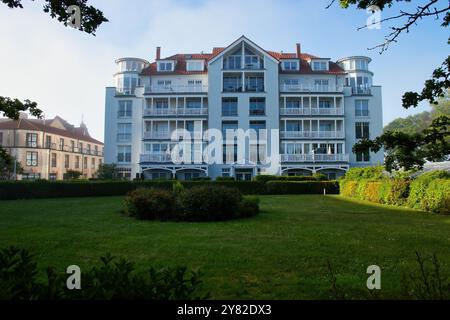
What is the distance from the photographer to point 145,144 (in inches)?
1923

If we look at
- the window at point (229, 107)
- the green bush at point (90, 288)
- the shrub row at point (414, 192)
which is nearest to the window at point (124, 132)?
the window at point (229, 107)

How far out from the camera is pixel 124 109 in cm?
5112

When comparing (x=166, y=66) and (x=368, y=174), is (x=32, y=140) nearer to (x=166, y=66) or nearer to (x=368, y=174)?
(x=166, y=66)

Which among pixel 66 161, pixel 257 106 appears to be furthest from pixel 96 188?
pixel 66 161

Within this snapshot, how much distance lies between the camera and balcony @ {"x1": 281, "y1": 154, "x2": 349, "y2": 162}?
152 ft

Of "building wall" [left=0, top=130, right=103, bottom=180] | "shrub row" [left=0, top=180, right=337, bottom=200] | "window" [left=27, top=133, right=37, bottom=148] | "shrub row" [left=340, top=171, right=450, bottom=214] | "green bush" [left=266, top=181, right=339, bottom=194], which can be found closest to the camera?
"shrub row" [left=340, top=171, right=450, bottom=214]

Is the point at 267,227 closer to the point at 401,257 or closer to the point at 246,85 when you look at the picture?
the point at 401,257

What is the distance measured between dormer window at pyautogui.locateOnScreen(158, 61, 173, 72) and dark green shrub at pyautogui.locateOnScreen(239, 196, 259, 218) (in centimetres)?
3875

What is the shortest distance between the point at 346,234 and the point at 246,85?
40.6 metres

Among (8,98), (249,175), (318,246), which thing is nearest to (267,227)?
(318,246)

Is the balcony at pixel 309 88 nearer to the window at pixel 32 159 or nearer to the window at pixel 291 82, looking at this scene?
the window at pixel 291 82

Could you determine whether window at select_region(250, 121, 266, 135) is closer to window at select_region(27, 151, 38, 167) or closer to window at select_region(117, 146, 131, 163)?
window at select_region(117, 146, 131, 163)

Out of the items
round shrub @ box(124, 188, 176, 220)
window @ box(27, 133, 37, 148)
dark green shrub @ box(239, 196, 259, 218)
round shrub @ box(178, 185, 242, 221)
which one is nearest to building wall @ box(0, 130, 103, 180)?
window @ box(27, 133, 37, 148)

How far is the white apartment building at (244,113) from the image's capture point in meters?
47.3
